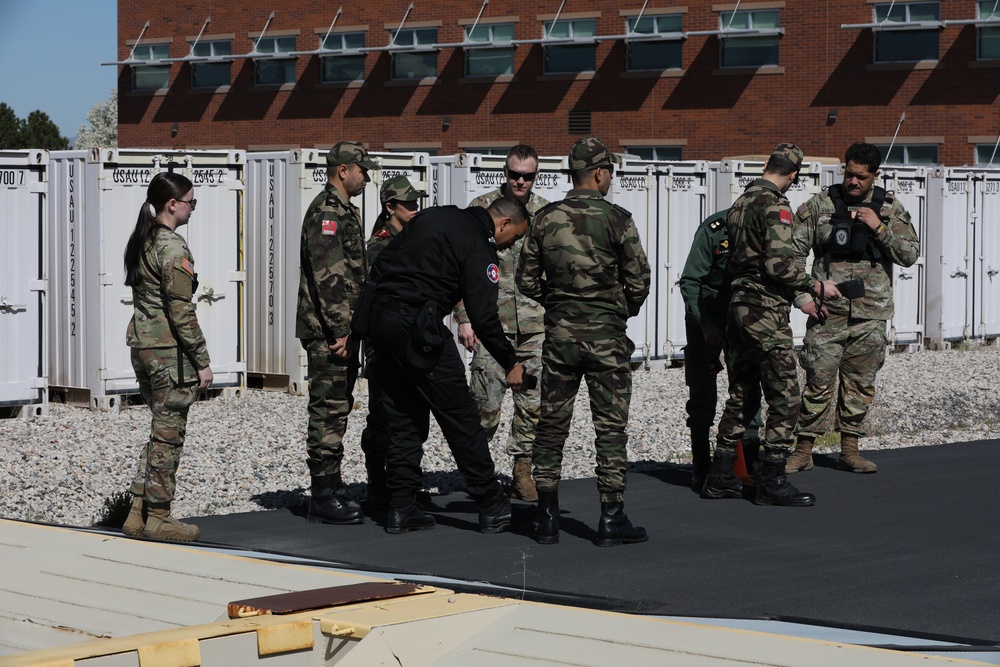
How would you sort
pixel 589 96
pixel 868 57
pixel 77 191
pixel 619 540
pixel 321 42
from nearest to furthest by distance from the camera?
pixel 619 540 → pixel 77 191 → pixel 868 57 → pixel 589 96 → pixel 321 42

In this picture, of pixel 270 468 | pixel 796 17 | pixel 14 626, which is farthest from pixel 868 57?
pixel 14 626

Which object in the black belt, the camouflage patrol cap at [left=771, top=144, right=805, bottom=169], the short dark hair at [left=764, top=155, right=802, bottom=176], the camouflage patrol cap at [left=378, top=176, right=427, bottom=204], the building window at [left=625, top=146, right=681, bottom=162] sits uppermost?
the building window at [left=625, top=146, right=681, bottom=162]

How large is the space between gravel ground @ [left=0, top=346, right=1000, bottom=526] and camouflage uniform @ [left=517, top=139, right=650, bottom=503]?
2159 mm

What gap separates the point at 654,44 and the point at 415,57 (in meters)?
6.81

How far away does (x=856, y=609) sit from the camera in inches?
227

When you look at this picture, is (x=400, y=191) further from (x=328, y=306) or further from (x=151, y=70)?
(x=151, y=70)

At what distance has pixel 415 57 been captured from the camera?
37.0 meters

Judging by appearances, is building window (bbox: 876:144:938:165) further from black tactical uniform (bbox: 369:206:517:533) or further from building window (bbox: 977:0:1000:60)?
black tactical uniform (bbox: 369:206:517:533)

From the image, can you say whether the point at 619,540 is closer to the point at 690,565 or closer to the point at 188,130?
the point at 690,565

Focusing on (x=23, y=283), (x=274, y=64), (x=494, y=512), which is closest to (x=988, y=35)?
(x=274, y=64)

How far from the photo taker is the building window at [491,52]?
117ft

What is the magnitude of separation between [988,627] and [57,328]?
383 inches

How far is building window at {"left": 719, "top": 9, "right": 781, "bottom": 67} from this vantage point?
32438 millimetres

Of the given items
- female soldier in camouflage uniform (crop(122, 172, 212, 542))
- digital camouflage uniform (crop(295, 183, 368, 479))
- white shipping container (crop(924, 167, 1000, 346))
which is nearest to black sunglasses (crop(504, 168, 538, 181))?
digital camouflage uniform (crop(295, 183, 368, 479))
